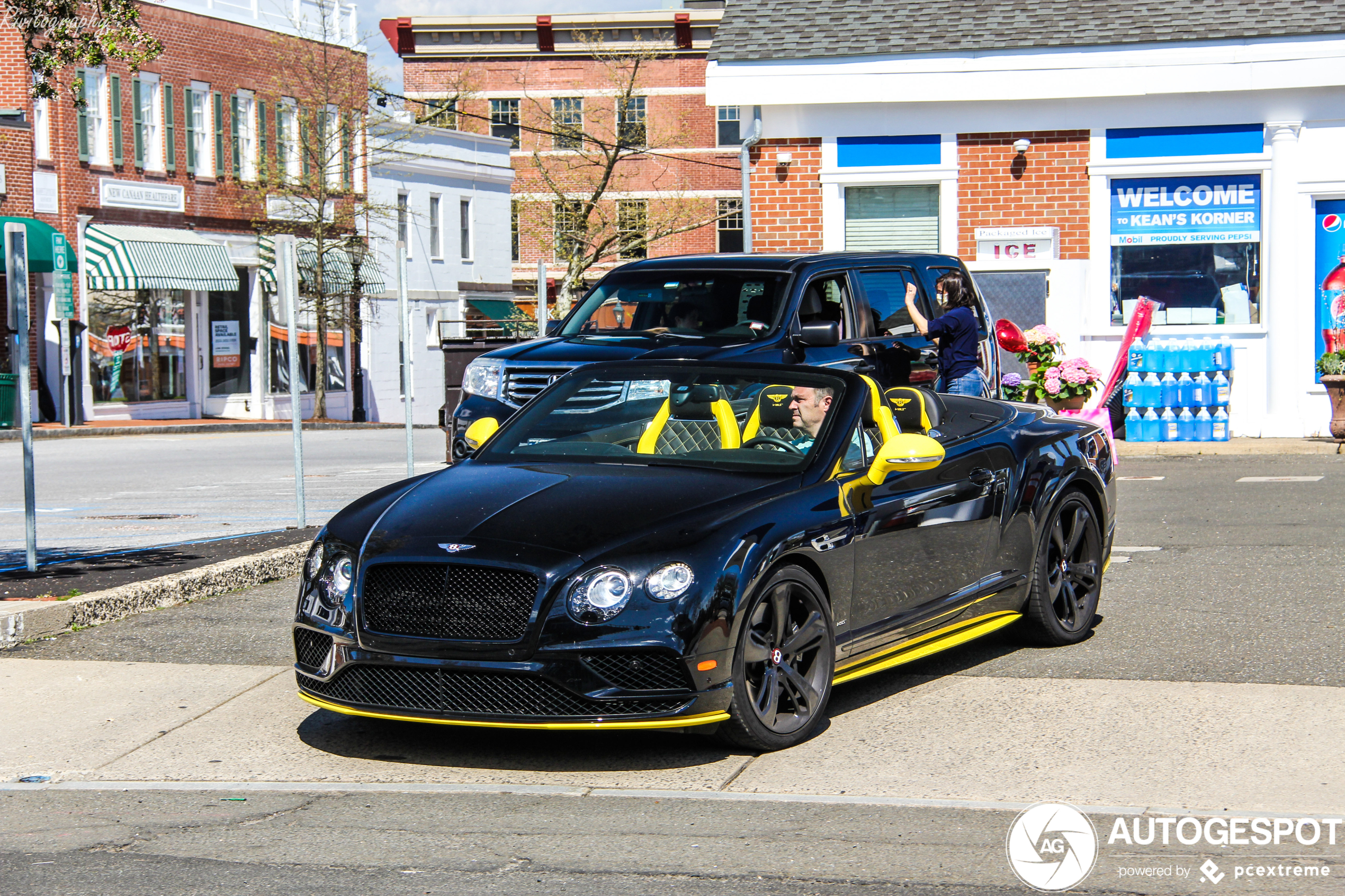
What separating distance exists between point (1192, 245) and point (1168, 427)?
2230 mm

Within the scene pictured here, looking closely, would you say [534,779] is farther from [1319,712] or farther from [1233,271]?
[1233,271]

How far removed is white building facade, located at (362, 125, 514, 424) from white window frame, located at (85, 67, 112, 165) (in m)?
7.92

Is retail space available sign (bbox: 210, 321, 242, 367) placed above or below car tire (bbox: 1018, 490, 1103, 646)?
above

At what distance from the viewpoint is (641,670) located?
552 cm

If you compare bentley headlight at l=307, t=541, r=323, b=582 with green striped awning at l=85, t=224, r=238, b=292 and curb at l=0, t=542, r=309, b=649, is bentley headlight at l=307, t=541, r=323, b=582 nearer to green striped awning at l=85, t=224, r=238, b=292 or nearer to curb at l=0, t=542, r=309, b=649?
curb at l=0, t=542, r=309, b=649

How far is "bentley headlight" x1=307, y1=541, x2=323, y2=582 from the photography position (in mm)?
6090

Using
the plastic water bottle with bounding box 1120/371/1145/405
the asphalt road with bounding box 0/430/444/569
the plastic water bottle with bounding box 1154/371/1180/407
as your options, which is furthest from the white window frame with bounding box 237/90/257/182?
the plastic water bottle with bounding box 1154/371/1180/407

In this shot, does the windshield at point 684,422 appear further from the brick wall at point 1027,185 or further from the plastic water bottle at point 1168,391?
the brick wall at point 1027,185

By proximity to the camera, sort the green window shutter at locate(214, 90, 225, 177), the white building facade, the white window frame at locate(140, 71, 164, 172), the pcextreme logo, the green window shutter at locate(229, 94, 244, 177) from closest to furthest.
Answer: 1. the pcextreme logo
2. the white window frame at locate(140, 71, 164, 172)
3. the green window shutter at locate(214, 90, 225, 177)
4. the green window shutter at locate(229, 94, 244, 177)
5. the white building facade

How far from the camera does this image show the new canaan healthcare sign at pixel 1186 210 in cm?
1880

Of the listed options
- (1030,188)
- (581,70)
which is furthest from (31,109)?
(581,70)

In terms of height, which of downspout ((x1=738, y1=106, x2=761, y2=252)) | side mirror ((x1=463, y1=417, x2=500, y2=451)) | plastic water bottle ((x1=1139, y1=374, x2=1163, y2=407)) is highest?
downspout ((x1=738, y1=106, x2=761, y2=252))

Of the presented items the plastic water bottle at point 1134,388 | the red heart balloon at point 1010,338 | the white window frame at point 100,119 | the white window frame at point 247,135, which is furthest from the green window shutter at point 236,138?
the red heart balloon at point 1010,338

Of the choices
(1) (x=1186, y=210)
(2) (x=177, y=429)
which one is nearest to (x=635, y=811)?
(1) (x=1186, y=210)
